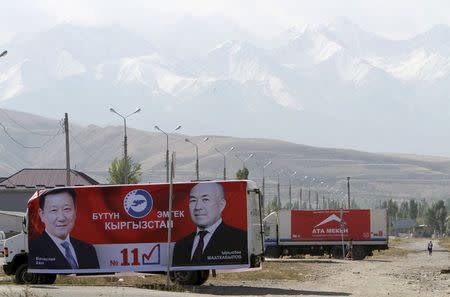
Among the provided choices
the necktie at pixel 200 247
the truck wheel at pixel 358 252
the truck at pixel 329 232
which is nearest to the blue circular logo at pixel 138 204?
the necktie at pixel 200 247

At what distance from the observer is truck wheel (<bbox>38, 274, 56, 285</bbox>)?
38125 millimetres

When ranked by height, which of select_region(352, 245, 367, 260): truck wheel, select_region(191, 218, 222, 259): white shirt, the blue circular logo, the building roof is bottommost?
select_region(352, 245, 367, 260): truck wheel

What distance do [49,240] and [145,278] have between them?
6249 mm

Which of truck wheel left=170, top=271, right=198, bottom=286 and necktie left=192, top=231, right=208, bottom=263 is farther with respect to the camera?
truck wheel left=170, top=271, right=198, bottom=286

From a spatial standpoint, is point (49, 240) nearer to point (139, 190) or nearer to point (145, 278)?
point (139, 190)

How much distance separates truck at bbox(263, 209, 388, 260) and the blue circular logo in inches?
1646

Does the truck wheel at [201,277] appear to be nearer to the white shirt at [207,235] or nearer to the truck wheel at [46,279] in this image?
the white shirt at [207,235]

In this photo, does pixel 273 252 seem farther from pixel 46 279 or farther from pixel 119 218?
pixel 119 218

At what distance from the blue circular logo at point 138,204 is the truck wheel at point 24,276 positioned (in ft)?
13.5

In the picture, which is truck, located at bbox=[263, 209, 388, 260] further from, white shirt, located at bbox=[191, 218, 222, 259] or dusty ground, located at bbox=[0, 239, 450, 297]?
white shirt, located at bbox=[191, 218, 222, 259]

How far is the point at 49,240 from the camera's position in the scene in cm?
3769

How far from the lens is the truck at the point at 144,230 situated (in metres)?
36.6

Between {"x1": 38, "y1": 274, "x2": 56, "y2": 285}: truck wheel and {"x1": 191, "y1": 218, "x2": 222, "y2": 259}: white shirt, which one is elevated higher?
{"x1": 191, "y1": 218, "x2": 222, "y2": 259}: white shirt

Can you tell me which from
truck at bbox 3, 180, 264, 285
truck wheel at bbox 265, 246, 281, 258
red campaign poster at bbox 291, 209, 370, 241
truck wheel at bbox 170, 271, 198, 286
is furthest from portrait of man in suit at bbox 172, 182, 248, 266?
red campaign poster at bbox 291, 209, 370, 241
